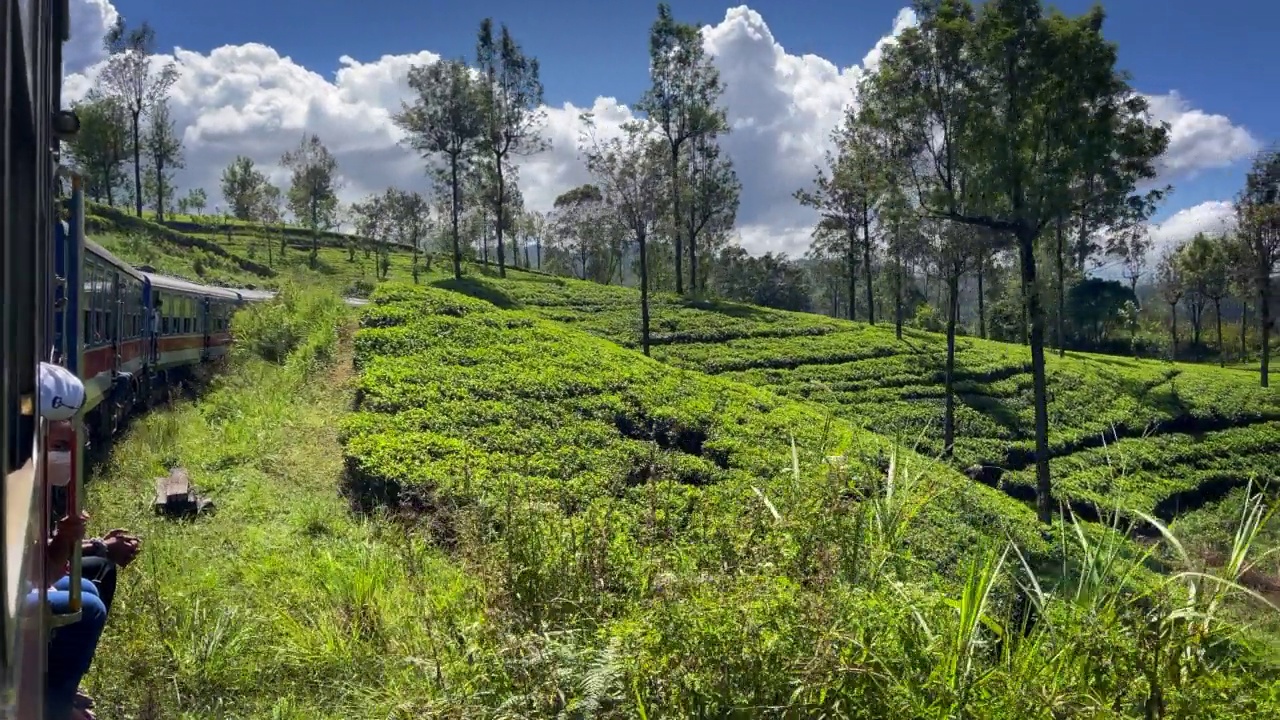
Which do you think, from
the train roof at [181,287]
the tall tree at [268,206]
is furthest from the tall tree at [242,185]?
the train roof at [181,287]

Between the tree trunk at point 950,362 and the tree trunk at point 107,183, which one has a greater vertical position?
the tree trunk at point 107,183

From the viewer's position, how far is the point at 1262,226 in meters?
29.9

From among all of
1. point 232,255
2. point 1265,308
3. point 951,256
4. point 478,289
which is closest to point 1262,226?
point 1265,308

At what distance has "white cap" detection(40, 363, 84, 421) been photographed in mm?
2168

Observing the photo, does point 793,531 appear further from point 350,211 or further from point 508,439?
point 350,211

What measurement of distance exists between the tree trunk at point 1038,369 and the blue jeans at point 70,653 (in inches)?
557

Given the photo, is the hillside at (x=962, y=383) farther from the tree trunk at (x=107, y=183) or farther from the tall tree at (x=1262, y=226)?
the tree trunk at (x=107, y=183)

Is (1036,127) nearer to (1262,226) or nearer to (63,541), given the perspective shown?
(63,541)

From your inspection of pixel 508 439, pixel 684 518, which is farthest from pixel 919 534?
pixel 508 439

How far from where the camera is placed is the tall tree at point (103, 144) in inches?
1726

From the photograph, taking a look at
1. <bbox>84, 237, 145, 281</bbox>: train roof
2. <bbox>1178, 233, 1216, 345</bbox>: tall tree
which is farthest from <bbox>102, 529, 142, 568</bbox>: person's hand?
<bbox>1178, 233, 1216, 345</bbox>: tall tree

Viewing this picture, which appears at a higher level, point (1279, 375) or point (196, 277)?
point (196, 277)

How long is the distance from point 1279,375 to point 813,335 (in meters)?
19.9

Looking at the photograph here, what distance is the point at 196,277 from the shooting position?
35188 millimetres
